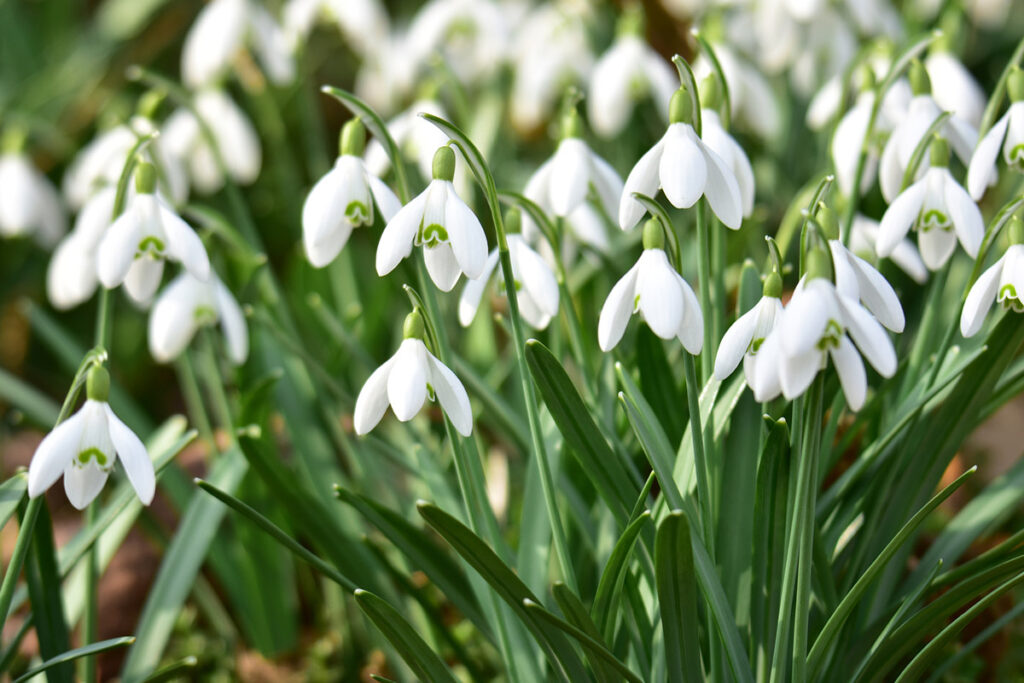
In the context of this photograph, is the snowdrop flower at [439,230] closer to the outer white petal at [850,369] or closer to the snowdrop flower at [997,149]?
the outer white petal at [850,369]

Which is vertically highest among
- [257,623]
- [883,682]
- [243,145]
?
[243,145]

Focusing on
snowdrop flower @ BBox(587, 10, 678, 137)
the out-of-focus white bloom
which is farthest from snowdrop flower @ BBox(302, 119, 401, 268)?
the out-of-focus white bloom

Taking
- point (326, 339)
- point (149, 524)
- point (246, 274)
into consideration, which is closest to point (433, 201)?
point (246, 274)

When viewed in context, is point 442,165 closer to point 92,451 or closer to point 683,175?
point 683,175

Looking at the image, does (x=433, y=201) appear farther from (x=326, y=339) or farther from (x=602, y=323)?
(x=326, y=339)

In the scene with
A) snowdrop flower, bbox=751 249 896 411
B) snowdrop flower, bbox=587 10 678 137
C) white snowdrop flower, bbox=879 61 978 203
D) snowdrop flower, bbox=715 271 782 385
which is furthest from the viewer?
snowdrop flower, bbox=587 10 678 137

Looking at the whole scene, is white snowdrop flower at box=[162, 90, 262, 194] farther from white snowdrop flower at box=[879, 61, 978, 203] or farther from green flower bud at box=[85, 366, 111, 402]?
white snowdrop flower at box=[879, 61, 978, 203]
